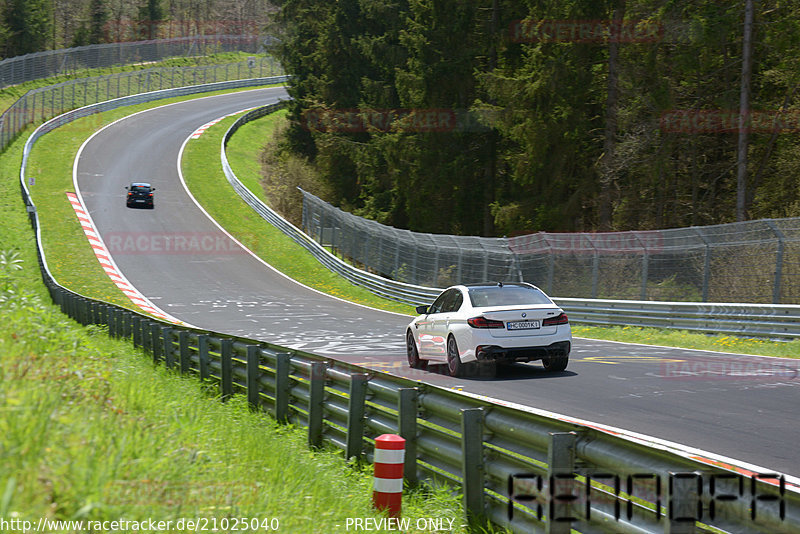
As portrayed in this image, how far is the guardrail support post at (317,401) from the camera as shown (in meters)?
9.65

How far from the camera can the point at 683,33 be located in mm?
31641

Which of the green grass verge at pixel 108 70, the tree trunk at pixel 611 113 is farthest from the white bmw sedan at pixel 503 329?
the green grass verge at pixel 108 70

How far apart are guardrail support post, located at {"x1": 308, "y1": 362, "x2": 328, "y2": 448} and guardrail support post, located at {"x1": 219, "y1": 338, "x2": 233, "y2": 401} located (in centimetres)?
336

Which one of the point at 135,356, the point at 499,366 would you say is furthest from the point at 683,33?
the point at 135,356

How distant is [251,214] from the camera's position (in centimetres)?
6038

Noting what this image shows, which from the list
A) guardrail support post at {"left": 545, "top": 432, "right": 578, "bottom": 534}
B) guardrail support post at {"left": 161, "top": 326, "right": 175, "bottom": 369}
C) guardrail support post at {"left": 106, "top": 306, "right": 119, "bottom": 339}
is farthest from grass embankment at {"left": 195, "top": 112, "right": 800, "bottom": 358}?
guardrail support post at {"left": 545, "top": 432, "right": 578, "bottom": 534}

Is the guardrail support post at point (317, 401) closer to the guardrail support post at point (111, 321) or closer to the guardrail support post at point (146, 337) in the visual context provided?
the guardrail support post at point (146, 337)

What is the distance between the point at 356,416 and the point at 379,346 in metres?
14.0

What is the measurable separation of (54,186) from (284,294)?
1070 inches

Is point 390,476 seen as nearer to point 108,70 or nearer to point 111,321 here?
point 111,321

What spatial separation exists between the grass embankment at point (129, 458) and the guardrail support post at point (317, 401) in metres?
0.23

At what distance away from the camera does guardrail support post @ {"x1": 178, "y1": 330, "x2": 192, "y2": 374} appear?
49.1 ft

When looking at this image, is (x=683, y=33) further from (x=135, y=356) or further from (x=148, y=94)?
(x=148, y=94)

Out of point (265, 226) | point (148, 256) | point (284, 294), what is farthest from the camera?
point (265, 226)
